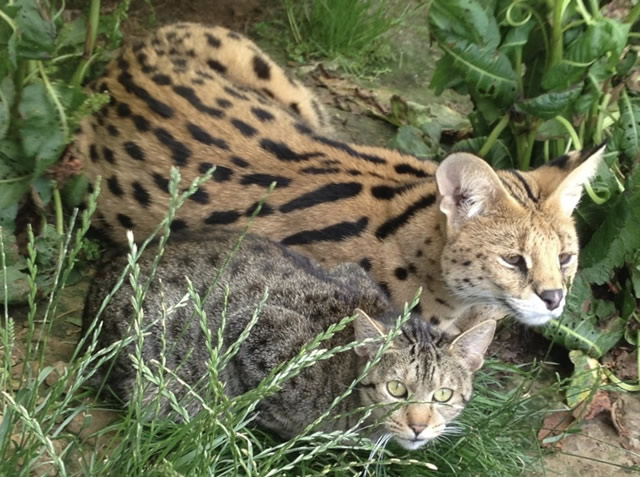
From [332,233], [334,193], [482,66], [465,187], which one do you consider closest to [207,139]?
[334,193]

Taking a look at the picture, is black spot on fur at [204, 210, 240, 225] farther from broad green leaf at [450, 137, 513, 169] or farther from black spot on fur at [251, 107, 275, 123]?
broad green leaf at [450, 137, 513, 169]

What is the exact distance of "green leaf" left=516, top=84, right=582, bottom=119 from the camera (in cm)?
439

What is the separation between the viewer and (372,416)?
11.7ft

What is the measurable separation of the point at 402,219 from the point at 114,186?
1435 mm

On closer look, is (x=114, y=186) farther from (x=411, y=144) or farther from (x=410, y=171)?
(x=411, y=144)

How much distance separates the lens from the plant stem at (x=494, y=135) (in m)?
4.79

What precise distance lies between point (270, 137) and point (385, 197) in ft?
2.15

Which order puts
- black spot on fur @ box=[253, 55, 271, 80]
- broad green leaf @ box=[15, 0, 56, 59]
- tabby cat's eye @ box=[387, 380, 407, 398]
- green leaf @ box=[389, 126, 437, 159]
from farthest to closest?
green leaf @ box=[389, 126, 437, 159] → black spot on fur @ box=[253, 55, 271, 80] → broad green leaf @ box=[15, 0, 56, 59] → tabby cat's eye @ box=[387, 380, 407, 398]

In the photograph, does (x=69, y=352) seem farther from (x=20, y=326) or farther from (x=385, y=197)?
(x=385, y=197)

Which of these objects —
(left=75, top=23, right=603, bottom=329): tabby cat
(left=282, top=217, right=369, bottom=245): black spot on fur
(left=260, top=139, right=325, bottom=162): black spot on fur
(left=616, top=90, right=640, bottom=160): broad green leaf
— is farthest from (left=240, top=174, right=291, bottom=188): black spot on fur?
(left=616, top=90, right=640, bottom=160): broad green leaf

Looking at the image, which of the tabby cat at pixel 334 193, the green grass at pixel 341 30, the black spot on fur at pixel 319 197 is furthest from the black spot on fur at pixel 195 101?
the green grass at pixel 341 30

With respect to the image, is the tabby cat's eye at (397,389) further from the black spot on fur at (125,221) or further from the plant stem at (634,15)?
the plant stem at (634,15)

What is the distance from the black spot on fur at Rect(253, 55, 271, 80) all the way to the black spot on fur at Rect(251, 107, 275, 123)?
59cm

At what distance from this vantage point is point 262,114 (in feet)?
15.1
